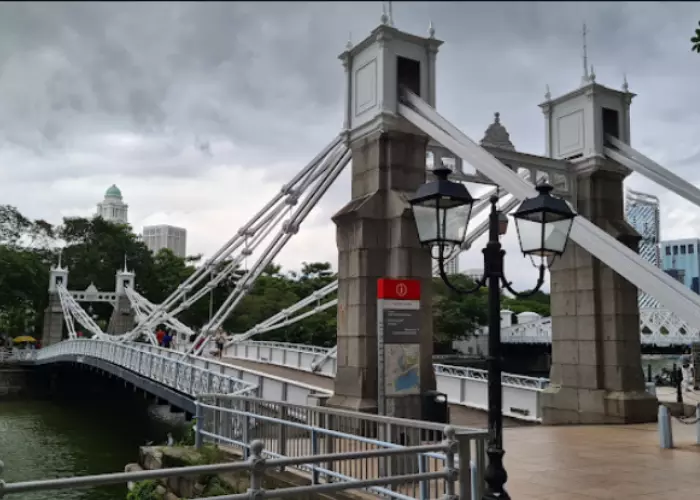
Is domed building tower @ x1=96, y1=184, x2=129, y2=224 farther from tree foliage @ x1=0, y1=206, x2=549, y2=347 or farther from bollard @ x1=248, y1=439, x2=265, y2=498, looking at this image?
bollard @ x1=248, y1=439, x2=265, y2=498

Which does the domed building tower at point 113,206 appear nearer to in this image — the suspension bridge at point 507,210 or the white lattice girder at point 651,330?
the white lattice girder at point 651,330

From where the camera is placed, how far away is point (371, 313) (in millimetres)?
12297

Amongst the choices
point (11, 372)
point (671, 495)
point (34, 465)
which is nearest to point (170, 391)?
point (34, 465)

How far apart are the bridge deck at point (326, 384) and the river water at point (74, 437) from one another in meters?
4.66

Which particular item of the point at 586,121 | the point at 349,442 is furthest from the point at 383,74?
the point at 349,442

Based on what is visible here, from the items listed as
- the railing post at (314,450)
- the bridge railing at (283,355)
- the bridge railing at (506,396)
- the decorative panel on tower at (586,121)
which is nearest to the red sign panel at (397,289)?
the railing post at (314,450)

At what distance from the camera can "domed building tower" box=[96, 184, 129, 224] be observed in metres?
136

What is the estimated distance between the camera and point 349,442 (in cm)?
986

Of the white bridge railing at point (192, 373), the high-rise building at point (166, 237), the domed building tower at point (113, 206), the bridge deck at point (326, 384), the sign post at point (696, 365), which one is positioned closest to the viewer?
the white bridge railing at point (192, 373)

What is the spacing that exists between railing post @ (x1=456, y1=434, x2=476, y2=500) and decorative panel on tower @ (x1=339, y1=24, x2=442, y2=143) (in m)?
7.36

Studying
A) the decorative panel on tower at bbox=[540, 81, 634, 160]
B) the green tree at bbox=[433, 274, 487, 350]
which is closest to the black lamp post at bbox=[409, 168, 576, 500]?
the decorative panel on tower at bbox=[540, 81, 634, 160]

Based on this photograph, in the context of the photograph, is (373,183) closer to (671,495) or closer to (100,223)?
(671,495)

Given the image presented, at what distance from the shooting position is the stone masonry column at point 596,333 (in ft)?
45.6

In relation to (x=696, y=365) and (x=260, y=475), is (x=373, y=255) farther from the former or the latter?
(x=696, y=365)
